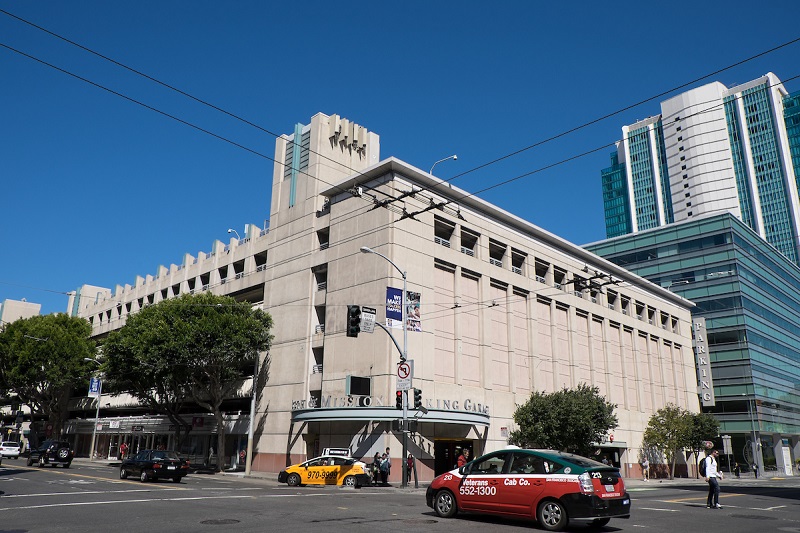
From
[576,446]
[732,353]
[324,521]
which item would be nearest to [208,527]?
[324,521]

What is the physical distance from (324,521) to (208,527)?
2447mm

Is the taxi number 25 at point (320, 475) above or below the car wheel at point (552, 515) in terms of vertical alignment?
below

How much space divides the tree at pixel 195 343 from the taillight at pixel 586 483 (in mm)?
30742

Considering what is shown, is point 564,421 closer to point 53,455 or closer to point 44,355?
point 53,455

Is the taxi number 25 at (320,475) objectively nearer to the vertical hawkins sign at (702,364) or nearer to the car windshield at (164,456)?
the car windshield at (164,456)

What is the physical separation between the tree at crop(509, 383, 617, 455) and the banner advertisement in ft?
44.4

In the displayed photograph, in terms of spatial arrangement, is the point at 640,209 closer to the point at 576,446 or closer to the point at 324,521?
the point at 576,446

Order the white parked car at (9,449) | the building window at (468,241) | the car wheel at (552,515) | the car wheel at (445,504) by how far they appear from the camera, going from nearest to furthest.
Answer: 1. the car wheel at (552,515)
2. the car wheel at (445,504)
3. the building window at (468,241)
4. the white parked car at (9,449)

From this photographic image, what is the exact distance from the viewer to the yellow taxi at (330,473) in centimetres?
2769

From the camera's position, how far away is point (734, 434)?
73000mm

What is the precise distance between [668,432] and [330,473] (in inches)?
1436

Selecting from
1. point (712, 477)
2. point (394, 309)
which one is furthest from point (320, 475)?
point (712, 477)

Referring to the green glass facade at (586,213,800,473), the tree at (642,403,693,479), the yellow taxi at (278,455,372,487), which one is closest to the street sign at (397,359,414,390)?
the yellow taxi at (278,455,372,487)

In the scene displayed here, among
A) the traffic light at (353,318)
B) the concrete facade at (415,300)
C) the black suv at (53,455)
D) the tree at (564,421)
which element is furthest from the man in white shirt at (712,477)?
the black suv at (53,455)
